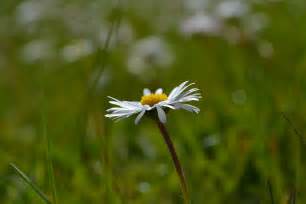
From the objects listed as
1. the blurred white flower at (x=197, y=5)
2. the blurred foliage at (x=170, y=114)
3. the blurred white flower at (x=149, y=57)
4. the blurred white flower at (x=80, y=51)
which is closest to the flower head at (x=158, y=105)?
the blurred foliage at (x=170, y=114)

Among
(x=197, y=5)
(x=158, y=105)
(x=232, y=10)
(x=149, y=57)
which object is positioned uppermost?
(x=197, y=5)

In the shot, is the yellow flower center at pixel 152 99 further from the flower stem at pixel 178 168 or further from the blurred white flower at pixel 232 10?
the blurred white flower at pixel 232 10

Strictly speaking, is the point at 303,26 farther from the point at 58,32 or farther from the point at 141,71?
the point at 58,32

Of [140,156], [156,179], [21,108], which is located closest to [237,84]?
[140,156]

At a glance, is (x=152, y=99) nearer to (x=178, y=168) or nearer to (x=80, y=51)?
(x=178, y=168)

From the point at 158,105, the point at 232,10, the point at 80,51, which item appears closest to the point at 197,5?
the point at 80,51

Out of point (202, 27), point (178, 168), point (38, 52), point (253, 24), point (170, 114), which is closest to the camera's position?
point (178, 168)

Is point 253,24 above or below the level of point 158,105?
above
